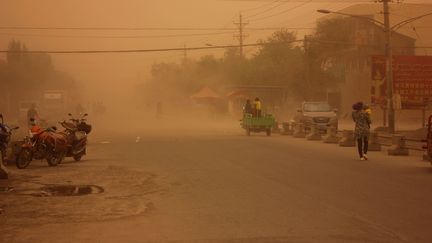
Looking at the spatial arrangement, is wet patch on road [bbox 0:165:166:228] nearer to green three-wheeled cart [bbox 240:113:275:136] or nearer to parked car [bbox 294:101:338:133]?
green three-wheeled cart [bbox 240:113:275:136]

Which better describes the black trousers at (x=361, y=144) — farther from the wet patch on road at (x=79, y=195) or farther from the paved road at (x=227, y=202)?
the wet patch on road at (x=79, y=195)

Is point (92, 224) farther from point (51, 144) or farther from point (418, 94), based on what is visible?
point (418, 94)

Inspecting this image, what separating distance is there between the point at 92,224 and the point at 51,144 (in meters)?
9.70

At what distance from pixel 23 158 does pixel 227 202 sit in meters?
→ 8.87

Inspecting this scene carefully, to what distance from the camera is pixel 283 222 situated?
8.56 meters

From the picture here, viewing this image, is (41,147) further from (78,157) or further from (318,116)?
(318,116)

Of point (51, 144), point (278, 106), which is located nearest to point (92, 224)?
point (51, 144)

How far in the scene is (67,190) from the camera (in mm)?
12461

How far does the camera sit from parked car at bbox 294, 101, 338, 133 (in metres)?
34.7

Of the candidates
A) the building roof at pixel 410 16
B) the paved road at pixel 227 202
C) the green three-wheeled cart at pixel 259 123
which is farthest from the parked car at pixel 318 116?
the building roof at pixel 410 16

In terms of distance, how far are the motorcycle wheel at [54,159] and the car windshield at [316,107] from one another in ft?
70.7

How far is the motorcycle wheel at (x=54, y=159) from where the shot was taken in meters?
17.8

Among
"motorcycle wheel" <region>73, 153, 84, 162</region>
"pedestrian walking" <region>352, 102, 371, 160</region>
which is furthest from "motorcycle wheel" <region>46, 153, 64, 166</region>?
"pedestrian walking" <region>352, 102, 371, 160</region>

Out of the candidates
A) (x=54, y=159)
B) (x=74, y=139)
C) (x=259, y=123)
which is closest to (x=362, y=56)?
(x=259, y=123)
